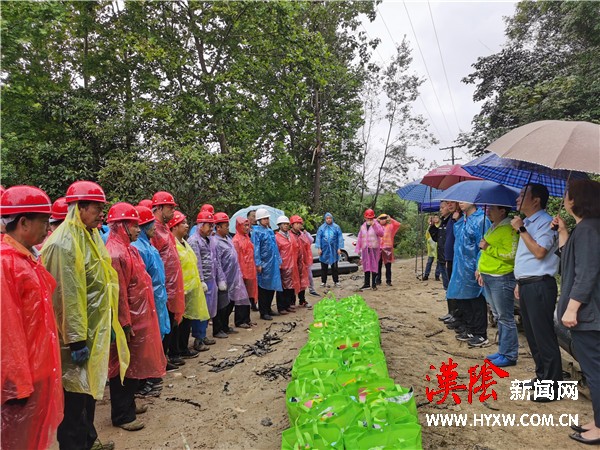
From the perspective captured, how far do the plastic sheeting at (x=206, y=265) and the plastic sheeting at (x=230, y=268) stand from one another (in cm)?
34

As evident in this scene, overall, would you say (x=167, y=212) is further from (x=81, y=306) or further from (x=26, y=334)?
(x=26, y=334)

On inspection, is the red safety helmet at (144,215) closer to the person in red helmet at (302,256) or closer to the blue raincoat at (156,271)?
the blue raincoat at (156,271)

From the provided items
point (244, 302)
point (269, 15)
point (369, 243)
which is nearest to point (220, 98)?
point (269, 15)

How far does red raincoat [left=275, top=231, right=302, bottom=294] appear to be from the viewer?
24.7ft

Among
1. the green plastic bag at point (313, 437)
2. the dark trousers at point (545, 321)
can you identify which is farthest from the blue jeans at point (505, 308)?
the green plastic bag at point (313, 437)

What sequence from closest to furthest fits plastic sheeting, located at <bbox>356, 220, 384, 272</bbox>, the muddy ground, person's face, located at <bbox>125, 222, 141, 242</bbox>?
the muddy ground < person's face, located at <bbox>125, 222, 141, 242</bbox> < plastic sheeting, located at <bbox>356, 220, 384, 272</bbox>

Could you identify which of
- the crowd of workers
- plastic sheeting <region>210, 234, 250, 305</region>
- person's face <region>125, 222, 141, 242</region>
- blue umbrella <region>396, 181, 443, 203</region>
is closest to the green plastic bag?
the crowd of workers

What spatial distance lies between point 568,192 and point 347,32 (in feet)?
54.4

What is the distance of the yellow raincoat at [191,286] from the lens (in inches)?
191

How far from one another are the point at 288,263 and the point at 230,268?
1.74 m

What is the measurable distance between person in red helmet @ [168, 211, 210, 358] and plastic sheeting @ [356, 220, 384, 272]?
526 cm

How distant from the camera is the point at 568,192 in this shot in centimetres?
272

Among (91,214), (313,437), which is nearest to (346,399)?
(313,437)

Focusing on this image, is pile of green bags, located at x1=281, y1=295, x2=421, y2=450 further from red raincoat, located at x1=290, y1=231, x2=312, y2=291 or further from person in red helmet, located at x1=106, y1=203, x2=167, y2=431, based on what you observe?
red raincoat, located at x1=290, y1=231, x2=312, y2=291
